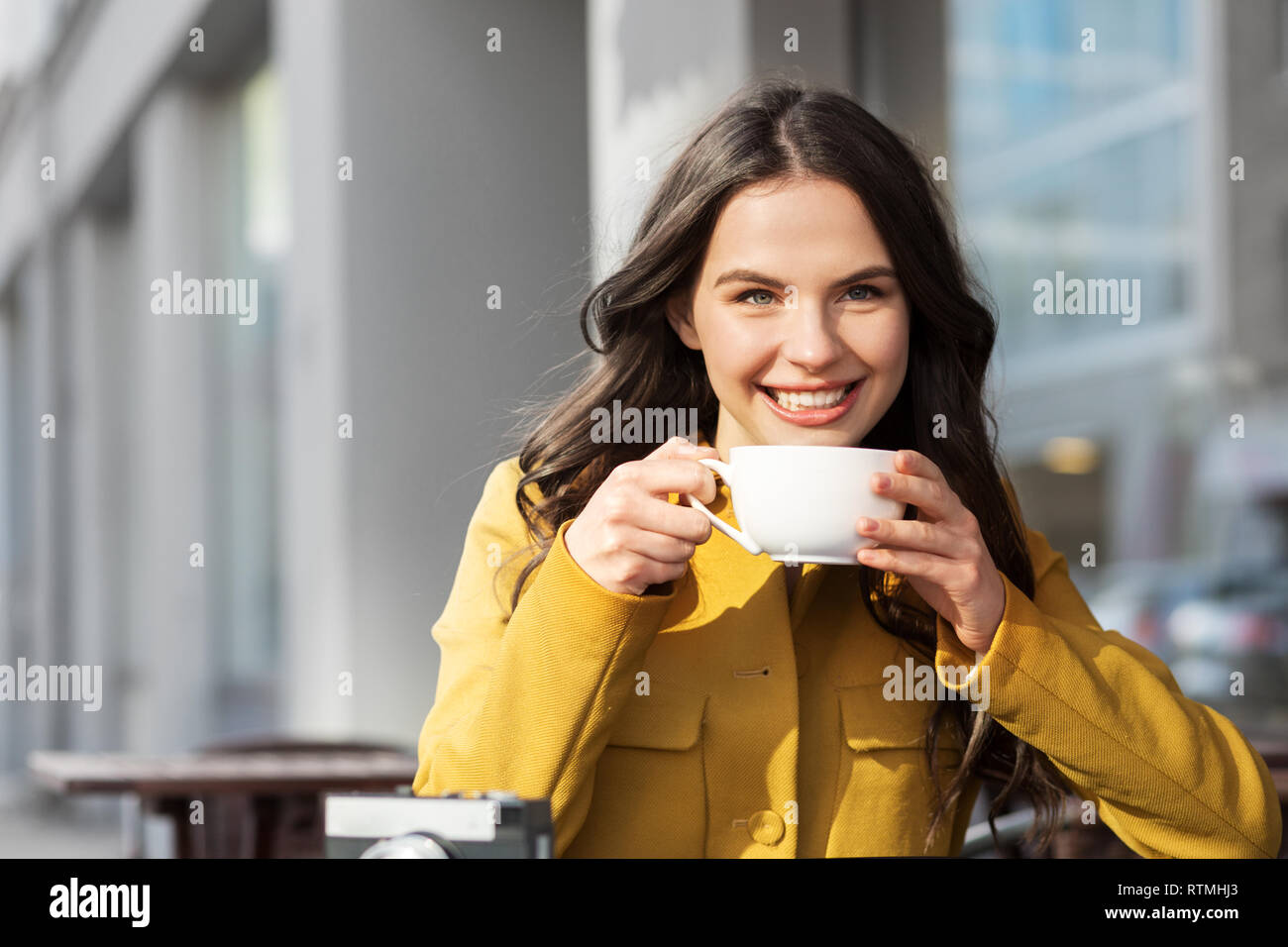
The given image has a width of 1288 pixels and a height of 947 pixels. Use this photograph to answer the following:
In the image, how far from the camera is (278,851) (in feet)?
8.52

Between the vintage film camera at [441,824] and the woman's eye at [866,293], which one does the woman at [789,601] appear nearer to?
the woman's eye at [866,293]

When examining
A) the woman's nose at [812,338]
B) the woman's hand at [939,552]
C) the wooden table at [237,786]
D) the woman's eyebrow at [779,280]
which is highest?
the woman's eyebrow at [779,280]

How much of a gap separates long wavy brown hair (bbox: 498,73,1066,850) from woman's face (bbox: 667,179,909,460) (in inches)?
1.0

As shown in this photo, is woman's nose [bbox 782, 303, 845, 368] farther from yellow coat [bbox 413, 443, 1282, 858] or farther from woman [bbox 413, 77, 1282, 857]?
yellow coat [bbox 413, 443, 1282, 858]

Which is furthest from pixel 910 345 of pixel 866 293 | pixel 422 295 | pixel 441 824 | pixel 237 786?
pixel 237 786

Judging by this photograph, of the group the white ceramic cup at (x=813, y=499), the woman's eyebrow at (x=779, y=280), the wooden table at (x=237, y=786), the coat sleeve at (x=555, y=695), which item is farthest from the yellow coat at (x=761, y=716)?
the wooden table at (x=237, y=786)

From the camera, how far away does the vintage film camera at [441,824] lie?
75cm

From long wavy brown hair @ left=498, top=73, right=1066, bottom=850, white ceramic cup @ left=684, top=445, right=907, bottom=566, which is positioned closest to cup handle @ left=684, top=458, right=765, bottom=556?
white ceramic cup @ left=684, top=445, right=907, bottom=566

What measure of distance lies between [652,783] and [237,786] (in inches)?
49.2

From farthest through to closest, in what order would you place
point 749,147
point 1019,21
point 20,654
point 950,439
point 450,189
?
point 20,654 → point 1019,21 → point 450,189 → point 950,439 → point 749,147

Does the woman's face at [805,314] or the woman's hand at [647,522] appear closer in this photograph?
the woman's hand at [647,522]
